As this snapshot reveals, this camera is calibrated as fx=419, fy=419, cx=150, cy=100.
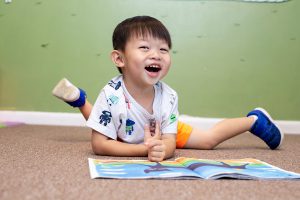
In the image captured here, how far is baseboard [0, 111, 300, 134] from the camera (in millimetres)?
1964

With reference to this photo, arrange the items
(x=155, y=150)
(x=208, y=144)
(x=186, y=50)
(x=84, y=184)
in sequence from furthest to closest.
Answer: (x=186, y=50) → (x=208, y=144) → (x=155, y=150) → (x=84, y=184)

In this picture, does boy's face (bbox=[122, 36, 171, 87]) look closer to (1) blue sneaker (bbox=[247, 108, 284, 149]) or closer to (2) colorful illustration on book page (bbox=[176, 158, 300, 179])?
(2) colorful illustration on book page (bbox=[176, 158, 300, 179])

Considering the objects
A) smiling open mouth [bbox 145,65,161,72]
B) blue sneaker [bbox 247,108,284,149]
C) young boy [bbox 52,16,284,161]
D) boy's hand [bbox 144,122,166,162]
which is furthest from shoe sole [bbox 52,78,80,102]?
blue sneaker [bbox 247,108,284,149]

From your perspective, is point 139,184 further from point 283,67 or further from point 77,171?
point 283,67

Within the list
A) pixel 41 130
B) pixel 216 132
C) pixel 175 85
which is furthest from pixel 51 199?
pixel 175 85

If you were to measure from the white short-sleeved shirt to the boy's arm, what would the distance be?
2 cm

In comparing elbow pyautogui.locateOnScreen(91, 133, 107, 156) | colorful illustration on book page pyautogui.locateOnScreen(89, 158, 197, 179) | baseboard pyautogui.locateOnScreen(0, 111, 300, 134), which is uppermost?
colorful illustration on book page pyautogui.locateOnScreen(89, 158, 197, 179)

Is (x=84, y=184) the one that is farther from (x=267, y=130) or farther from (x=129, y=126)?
(x=267, y=130)

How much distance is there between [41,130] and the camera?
1692 millimetres

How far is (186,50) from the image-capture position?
1.96 metres

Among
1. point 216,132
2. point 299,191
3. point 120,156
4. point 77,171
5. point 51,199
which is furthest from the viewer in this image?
point 216,132

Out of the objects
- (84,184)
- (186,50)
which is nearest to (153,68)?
(84,184)

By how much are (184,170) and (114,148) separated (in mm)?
278

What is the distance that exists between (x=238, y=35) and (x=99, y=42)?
0.65 metres
